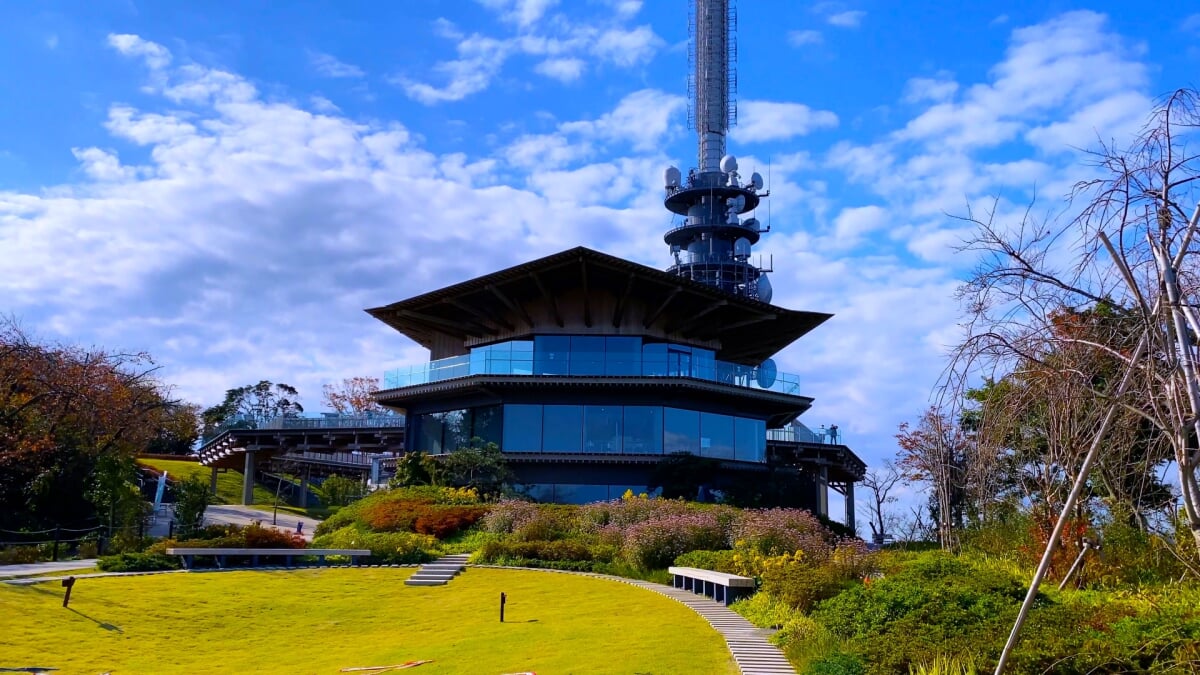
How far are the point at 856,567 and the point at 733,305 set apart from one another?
78.6 feet

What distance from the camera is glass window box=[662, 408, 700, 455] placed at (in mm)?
39250

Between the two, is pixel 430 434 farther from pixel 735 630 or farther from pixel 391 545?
pixel 735 630

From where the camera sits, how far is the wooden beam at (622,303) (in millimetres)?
38053

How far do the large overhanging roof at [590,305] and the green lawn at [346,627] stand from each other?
53.8 ft

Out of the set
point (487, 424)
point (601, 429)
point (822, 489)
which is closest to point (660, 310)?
point (601, 429)

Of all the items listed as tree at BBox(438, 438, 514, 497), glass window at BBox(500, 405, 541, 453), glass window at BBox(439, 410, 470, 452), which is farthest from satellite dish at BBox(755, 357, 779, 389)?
glass window at BBox(439, 410, 470, 452)

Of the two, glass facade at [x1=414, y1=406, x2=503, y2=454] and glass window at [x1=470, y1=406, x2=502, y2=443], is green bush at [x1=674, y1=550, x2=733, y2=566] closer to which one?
glass window at [x1=470, y1=406, x2=502, y2=443]

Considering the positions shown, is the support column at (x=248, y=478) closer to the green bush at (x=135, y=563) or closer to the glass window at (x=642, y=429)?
the glass window at (x=642, y=429)

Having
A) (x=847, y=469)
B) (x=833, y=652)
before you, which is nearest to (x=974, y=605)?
(x=833, y=652)

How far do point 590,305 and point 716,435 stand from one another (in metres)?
7.80

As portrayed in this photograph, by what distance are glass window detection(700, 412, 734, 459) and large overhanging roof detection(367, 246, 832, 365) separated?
13.9ft

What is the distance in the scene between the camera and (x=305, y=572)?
84.2 feet

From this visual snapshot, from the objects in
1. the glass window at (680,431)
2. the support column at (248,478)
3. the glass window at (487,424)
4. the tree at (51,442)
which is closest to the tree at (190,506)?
the tree at (51,442)

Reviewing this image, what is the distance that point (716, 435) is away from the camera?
134ft
